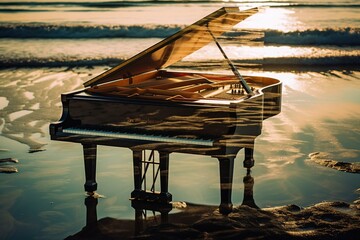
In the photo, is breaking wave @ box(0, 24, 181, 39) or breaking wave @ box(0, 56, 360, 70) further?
breaking wave @ box(0, 24, 181, 39)

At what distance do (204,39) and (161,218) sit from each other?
4.97 feet

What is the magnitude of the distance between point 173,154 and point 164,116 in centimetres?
203

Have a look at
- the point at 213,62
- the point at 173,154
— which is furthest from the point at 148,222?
the point at 213,62

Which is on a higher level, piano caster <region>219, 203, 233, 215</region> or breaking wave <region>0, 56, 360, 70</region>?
breaking wave <region>0, 56, 360, 70</region>

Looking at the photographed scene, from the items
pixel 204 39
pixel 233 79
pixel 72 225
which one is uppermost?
pixel 204 39

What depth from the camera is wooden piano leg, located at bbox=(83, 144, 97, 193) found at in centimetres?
494

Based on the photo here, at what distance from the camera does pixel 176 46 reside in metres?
5.20

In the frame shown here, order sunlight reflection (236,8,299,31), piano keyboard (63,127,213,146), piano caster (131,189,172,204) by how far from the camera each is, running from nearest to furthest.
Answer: piano keyboard (63,127,213,146), piano caster (131,189,172,204), sunlight reflection (236,8,299,31)

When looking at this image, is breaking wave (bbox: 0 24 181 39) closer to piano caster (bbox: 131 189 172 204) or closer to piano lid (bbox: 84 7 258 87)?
piano lid (bbox: 84 7 258 87)

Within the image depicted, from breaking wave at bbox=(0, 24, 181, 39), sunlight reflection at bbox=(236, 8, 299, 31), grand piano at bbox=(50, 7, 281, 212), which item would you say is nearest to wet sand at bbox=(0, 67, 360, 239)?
grand piano at bbox=(50, 7, 281, 212)

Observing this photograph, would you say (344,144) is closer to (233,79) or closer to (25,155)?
(233,79)

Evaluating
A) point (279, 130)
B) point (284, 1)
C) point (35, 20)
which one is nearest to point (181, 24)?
point (35, 20)

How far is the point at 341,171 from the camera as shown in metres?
6.10

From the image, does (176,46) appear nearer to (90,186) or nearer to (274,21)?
(90,186)
